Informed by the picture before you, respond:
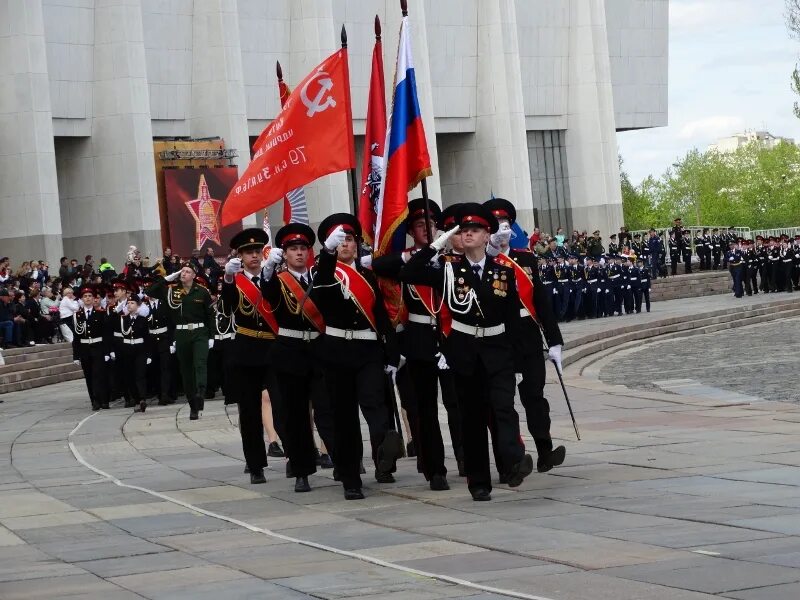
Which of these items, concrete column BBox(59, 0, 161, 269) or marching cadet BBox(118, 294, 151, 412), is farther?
concrete column BBox(59, 0, 161, 269)

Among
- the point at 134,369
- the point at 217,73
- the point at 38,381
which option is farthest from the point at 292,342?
the point at 217,73

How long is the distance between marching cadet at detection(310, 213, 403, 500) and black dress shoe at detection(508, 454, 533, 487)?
840 millimetres

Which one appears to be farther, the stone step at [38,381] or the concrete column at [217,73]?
the concrete column at [217,73]

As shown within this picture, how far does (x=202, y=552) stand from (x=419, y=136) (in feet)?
14.2

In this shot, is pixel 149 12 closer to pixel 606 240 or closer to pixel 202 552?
pixel 606 240

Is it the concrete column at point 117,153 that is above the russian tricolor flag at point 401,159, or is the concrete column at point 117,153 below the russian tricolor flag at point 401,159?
above

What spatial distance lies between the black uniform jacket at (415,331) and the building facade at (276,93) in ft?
97.1

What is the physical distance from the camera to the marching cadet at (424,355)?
11117 mm

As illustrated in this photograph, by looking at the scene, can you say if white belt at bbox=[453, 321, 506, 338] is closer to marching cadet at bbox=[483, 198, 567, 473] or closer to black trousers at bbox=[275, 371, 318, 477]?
marching cadet at bbox=[483, 198, 567, 473]

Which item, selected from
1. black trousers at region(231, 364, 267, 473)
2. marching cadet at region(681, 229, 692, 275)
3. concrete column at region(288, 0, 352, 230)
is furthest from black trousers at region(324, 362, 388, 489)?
marching cadet at region(681, 229, 692, 275)

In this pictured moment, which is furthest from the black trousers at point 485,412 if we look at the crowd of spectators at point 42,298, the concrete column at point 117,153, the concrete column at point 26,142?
the concrete column at point 117,153

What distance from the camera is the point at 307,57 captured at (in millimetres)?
47781

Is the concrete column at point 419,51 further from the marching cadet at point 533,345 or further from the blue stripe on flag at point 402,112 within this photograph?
the marching cadet at point 533,345

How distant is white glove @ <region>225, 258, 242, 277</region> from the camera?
12.1 m
